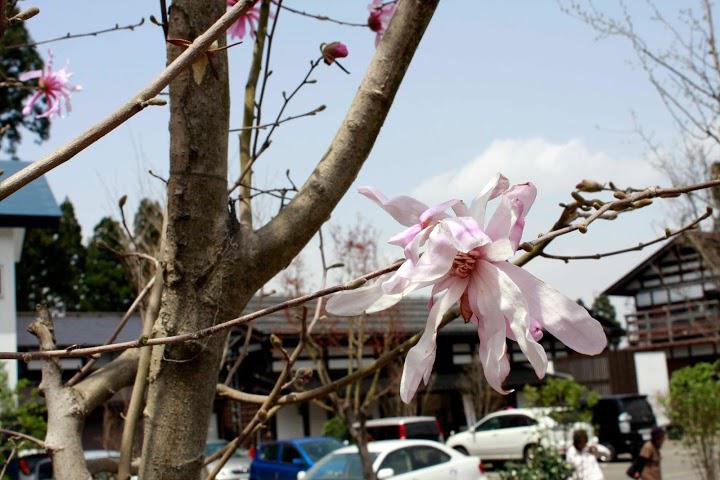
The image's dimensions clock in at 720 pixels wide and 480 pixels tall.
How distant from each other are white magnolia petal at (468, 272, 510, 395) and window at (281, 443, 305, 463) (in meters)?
14.3

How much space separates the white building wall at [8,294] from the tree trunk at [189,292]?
13302 millimetres

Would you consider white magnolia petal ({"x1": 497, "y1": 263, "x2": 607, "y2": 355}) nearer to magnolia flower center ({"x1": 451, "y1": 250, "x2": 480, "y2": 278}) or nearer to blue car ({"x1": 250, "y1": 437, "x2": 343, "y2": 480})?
magnolia flower center ({"x1": 451, "y1": 250, "x2": 480, "y2": 278})

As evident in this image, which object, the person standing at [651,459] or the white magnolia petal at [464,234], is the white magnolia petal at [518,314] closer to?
the white magnolia petal at [464,234]

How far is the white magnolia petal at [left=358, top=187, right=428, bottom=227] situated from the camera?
0.86 metres

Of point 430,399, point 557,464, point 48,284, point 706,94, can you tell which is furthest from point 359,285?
point 48,284

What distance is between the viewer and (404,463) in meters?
11.9

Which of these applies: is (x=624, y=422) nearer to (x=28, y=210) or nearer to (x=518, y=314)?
(x=28, y=210)

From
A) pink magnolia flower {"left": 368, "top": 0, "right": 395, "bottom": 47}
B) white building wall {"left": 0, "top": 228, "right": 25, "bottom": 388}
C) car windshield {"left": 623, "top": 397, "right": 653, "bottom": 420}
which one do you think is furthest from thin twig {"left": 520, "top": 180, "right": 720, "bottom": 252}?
car windshield {"left": 623, "top": 397, "right": 653, "bottom": 420}

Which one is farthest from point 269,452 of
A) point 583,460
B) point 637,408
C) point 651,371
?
point 651,371

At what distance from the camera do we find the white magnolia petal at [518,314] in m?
0.80

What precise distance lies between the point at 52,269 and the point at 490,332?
37.3 metres

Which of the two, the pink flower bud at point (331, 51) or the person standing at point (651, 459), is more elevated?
the pink flower bud at point (331, 51)

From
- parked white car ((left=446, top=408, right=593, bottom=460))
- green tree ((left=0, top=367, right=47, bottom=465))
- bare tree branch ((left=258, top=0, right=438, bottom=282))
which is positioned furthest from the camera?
parked white car ((left=446, top=408, right=593, bottom=460))

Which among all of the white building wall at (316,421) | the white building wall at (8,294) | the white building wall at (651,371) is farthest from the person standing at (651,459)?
the white building wall at (651,371)
